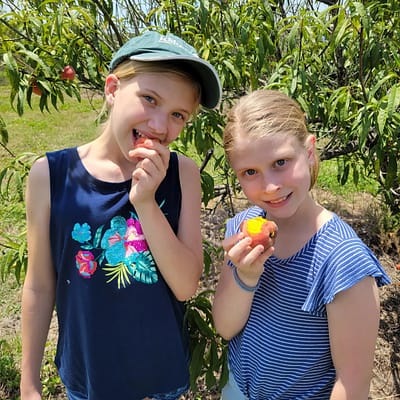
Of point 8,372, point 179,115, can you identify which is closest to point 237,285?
point 179,115

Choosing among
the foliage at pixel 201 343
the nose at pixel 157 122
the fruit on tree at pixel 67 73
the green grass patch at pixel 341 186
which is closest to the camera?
the nose at pixel 157 122

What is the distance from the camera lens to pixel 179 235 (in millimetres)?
1267

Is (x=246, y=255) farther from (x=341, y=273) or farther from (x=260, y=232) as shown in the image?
(x=341, y=273)

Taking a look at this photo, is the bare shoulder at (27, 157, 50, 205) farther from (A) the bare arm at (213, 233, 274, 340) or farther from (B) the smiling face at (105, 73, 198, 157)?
(A) the bare arm at (213, 233, 274, 340)

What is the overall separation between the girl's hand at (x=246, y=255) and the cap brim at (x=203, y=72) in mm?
444

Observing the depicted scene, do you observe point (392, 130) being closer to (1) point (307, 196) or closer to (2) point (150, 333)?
(1) point (307, 196)

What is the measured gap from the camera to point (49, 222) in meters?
1.26

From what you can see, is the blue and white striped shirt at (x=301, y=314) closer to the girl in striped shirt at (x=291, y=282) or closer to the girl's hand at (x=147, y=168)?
the girl in striped shirt at (x=291, y=282)

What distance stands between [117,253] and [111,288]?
10 centimetres

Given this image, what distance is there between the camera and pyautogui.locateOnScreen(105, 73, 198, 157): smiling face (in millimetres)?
1162

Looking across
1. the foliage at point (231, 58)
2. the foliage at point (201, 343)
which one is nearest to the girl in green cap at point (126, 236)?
the foliage at point (201, 343)

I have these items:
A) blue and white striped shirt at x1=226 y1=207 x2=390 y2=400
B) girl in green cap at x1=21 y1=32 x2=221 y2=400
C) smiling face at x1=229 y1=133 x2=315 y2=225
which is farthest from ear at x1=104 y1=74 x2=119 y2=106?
→ blue and white striped shirt at x1=226 y1=207 x2=390 y2=400

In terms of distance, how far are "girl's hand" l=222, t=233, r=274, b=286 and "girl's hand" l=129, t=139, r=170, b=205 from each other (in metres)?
0.24

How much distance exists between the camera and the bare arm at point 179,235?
117 cm
